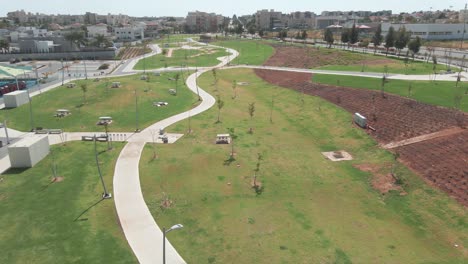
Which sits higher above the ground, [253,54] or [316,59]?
A: [316,59]

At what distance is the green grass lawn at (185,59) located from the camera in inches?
4449

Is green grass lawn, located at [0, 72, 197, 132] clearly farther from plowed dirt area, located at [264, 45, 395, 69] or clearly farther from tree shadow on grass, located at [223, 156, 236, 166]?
plowed dirt area, located at [264, 45, 395, 69]

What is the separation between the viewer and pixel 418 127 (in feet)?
154

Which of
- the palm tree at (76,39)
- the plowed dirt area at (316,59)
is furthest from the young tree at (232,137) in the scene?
the palm tree at (76,39)

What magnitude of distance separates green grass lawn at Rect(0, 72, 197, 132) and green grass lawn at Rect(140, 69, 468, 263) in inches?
408

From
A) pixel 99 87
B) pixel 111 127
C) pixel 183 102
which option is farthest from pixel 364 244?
pixel 99 87

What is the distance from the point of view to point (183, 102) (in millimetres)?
66250

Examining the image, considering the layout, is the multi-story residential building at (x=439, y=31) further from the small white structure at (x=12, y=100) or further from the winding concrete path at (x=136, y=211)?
the small white structure at (x=12, y=100)

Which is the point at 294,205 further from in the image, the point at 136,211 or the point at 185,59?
the point at 185,59

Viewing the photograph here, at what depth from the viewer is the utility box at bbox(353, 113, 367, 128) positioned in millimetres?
50281

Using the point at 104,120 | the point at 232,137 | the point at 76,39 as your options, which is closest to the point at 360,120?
the point at 232,137

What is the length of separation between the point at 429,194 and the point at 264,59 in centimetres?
8830

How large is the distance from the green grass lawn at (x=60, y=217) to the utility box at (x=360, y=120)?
3389cm

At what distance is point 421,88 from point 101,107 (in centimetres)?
5695
